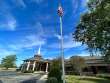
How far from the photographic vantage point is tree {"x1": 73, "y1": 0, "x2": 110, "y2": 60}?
22050 millimetres

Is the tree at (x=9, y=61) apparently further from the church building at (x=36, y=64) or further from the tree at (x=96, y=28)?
the tree at (x=96, y=28)

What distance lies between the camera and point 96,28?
24.2m

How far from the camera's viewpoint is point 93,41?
25.2 m

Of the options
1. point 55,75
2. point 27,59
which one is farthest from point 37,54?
point 55,75

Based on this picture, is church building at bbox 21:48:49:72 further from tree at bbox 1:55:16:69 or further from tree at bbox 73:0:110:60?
tree at bbox 73:0:110:60

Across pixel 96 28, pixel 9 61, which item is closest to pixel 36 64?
pixel 9 61

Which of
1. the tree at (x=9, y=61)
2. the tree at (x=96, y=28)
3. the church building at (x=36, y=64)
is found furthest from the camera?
the tree at (x=9, y=61)

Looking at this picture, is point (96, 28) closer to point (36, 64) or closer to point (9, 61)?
point (36, 64)

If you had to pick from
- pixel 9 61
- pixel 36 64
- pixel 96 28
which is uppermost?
pixel 9 61

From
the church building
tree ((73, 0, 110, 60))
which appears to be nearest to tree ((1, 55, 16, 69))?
the church building

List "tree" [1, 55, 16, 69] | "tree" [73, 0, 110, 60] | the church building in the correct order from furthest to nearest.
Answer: "tree" [1, 55, 16, 69]
the church building
"tree" [73, 0, 110, 60]

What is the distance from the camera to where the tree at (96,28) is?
2205cm

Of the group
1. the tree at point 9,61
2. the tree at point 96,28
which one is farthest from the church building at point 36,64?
the tree at point 96,28

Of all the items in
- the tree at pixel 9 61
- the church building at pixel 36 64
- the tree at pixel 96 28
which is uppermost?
the tree at pixel 9 61
